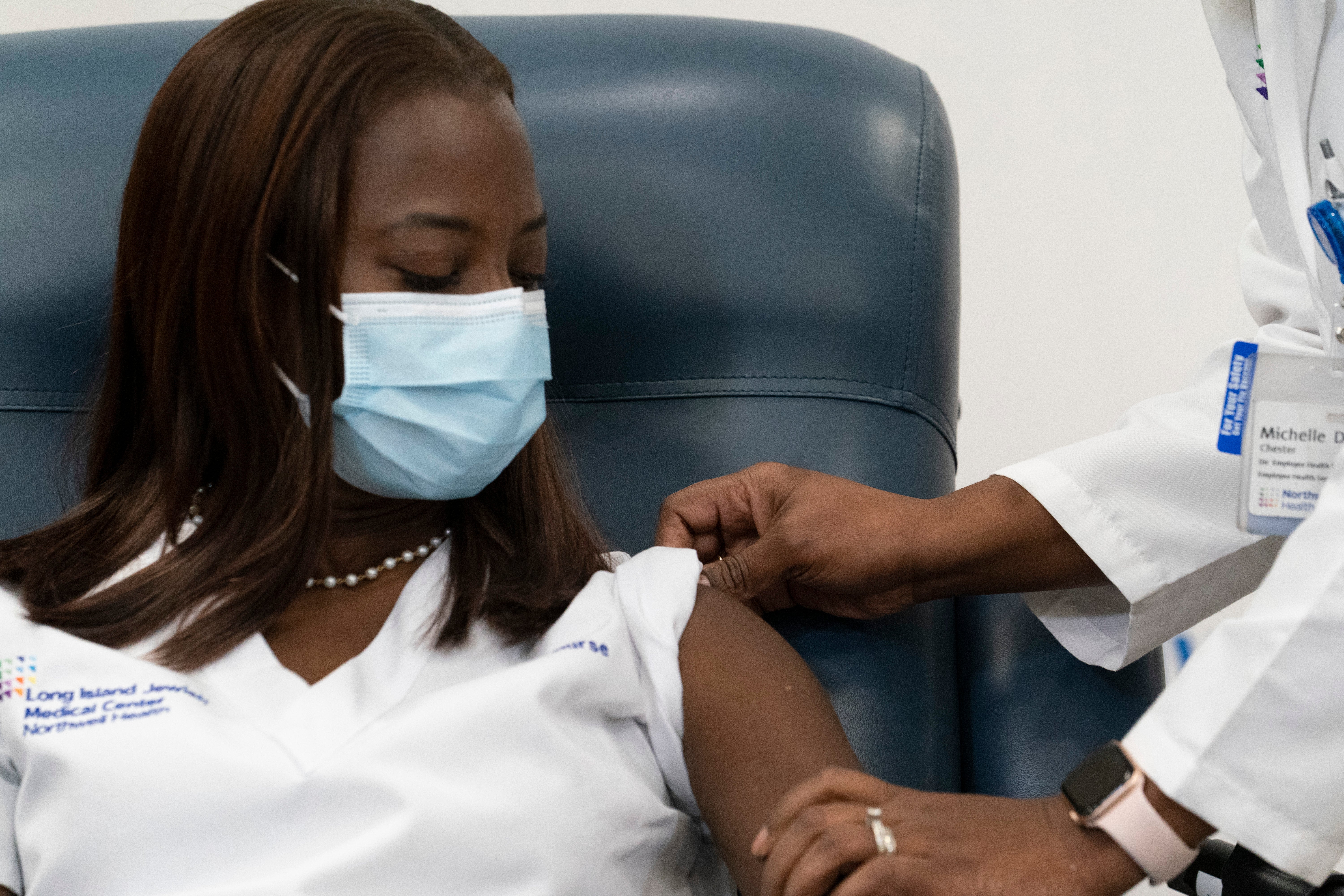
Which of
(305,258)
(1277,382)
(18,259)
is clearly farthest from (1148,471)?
(18,259)

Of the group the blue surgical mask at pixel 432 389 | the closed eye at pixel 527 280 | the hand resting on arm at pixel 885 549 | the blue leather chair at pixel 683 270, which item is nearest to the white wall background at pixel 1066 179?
the blue leather chair at pixel 683 270

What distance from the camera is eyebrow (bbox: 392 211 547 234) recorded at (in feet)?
3.31

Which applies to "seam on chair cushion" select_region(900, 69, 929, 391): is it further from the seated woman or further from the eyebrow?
the eyebrow

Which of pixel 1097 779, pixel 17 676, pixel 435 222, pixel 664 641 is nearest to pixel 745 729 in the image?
pixel 664 641

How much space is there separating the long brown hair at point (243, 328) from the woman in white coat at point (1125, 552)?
0.94 ft

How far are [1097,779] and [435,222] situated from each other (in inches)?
27.8

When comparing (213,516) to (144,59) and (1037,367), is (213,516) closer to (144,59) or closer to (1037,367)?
(144,59)

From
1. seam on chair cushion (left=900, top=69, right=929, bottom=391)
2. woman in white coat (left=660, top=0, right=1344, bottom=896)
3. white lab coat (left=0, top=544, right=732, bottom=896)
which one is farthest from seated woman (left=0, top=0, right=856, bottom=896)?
seam on chair cushion (left=900, top=69, right=929, bottom=391)

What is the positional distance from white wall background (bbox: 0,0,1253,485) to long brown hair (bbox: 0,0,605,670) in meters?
1.25

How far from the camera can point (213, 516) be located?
109cm

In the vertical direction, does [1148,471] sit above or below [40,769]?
above

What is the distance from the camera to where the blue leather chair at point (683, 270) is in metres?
1.43

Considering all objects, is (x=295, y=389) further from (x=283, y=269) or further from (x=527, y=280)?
(x=527, y=280)

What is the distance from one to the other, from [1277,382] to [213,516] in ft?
3.10
